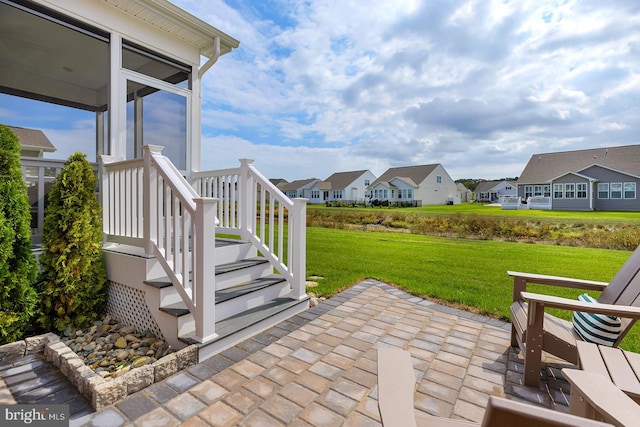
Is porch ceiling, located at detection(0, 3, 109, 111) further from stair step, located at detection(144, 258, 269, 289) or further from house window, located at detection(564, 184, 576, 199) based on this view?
house window, located at detection(564, 184, 576, 199)

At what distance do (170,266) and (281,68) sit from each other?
6.44 meters

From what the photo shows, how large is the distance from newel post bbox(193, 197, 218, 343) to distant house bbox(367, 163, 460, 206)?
12627 millimetres

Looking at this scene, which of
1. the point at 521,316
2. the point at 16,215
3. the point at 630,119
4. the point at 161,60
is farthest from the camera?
the point at 630,119

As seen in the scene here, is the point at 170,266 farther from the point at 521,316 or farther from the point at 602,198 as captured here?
the point at 602,198

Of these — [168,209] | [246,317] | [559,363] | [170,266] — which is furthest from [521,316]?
[168,209]

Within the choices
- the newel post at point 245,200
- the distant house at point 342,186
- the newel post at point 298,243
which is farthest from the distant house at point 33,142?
the distant house at point 342,186

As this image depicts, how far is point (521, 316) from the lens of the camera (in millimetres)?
2359

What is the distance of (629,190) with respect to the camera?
6785mm

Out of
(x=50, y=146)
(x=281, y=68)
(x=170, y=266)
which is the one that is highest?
(x=281, y=68)

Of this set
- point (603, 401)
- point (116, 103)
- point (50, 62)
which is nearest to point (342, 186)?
point (50, 62)

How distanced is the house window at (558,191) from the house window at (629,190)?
2061 millimetres

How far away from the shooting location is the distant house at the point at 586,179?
6.79 m

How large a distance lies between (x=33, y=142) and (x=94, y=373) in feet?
12.7

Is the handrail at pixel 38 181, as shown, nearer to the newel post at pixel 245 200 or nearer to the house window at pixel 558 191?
the newel post at pixel 245 200
